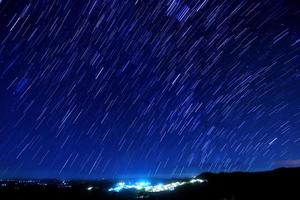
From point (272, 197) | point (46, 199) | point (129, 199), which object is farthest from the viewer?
point (46, 199)

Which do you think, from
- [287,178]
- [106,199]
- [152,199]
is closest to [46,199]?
[106,199]

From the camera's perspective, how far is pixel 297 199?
20.5 meters

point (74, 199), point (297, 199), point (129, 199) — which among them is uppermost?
point (74, 199)

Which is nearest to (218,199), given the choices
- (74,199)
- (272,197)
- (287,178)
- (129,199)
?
(272,197)

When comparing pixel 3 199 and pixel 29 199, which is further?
pixel 29 199

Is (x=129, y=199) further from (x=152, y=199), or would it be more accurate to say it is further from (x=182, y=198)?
(x=182, y=198)

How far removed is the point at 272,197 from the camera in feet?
75.7

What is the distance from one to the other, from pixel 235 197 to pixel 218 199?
89.1 inches

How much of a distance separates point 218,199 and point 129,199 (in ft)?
51.2

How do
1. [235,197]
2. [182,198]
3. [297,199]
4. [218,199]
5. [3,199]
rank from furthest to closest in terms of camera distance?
[3,199] → [182,198] → [218,199] → [235,197] → [297,199]

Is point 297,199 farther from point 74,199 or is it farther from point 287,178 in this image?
point 74,199

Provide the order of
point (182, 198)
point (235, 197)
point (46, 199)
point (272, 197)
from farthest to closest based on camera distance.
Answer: point (46, 199) < point (182, 198) < point (235, 197) < point (272, 197)

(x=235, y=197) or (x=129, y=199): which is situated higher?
(x=129, y=199)

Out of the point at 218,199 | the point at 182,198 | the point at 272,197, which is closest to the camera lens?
the point at 272,197
